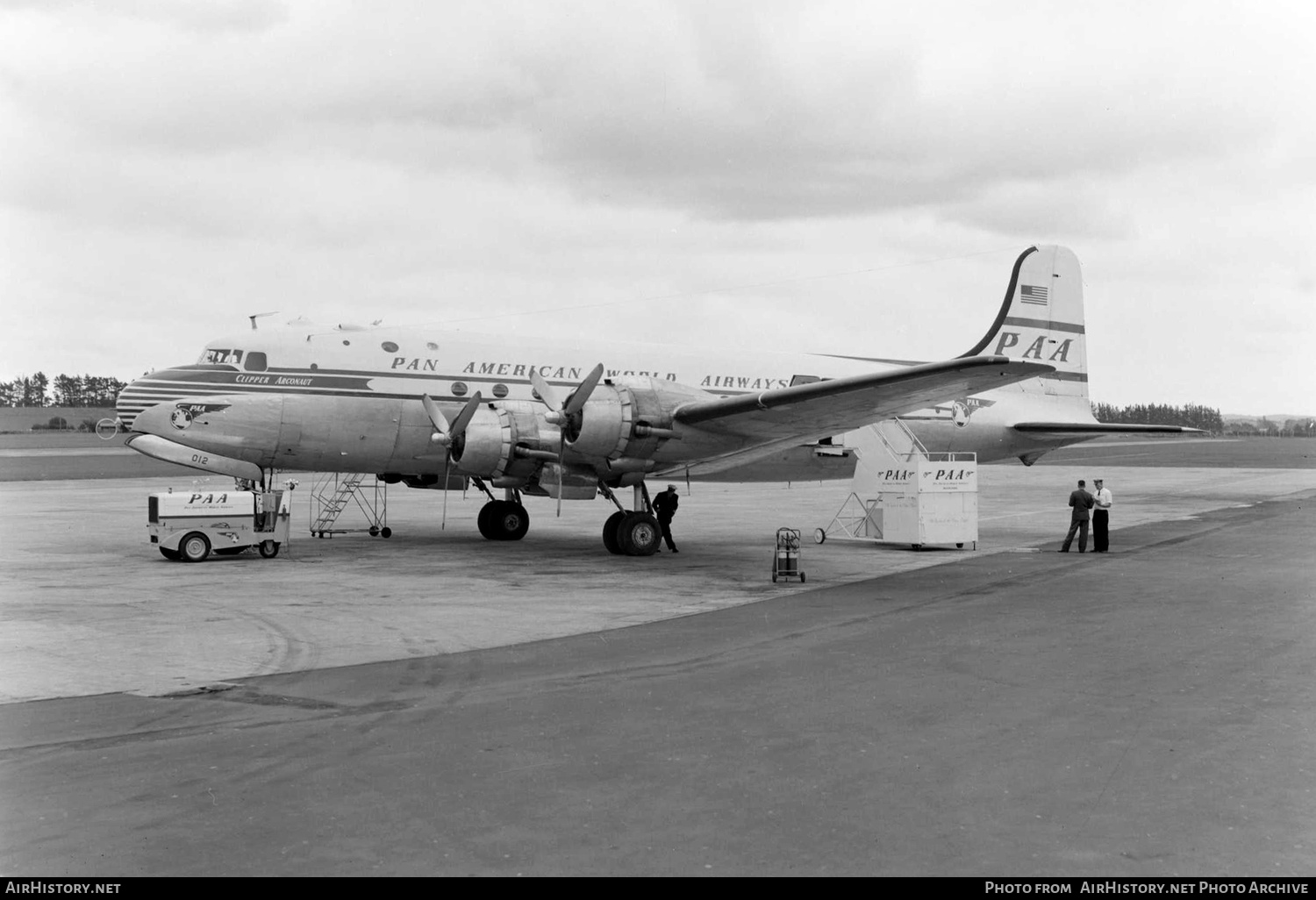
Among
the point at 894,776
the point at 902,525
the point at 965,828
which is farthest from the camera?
the point at 902,525

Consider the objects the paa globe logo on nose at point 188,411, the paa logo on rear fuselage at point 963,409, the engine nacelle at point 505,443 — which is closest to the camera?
the engine nacelle at point 505,443

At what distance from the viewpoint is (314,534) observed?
22.5m

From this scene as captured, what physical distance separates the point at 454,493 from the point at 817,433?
66.5 ft

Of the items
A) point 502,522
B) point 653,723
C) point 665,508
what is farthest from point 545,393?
point 653,723

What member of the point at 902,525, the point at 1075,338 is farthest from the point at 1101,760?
the point at 1075,338

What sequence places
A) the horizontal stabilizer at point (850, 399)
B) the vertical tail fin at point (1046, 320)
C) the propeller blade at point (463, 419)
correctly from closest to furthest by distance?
the horizontal stabilizer at point (850, 399) < the propeller blade at point (463, 419) < the vertical tail fin at point (1046, 320)

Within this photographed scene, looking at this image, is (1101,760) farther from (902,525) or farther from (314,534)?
(314,534)

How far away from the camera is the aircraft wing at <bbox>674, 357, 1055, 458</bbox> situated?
15.3 meters

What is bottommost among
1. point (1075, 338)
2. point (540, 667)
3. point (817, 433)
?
point (540, 667)

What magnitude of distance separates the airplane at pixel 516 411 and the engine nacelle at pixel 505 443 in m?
0.03

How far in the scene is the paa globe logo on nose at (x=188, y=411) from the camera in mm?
19344

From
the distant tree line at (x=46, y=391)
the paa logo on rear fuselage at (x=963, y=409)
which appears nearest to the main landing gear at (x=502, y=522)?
the paa logo on rear fuselage at (x=963, y=409)

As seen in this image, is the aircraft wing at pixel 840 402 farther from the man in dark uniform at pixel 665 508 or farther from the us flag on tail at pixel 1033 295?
the us flag on tail at pixel 1033 295

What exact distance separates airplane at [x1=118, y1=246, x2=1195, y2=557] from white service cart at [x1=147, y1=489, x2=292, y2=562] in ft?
5.37
